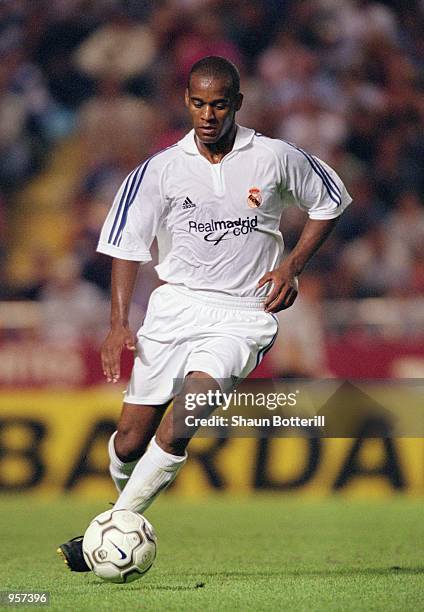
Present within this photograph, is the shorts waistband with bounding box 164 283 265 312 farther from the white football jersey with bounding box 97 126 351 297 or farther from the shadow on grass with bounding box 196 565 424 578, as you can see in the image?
the shadow on grass with bounding box 196 565 424 578

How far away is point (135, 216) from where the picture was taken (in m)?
5.16

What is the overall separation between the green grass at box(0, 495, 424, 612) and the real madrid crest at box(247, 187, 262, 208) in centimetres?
160

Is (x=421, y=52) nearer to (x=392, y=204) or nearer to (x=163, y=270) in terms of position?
(x=392, y=204)

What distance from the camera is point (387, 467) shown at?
9008 millimetres

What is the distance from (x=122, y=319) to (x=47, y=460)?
14.6 feet

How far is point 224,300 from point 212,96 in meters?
0.88

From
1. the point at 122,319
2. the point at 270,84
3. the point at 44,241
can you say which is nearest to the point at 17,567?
the point at 122,319

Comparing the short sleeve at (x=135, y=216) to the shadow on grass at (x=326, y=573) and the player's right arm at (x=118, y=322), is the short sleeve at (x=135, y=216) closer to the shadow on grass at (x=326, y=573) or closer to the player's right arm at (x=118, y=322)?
the player's right arm at (x=118, y=322)

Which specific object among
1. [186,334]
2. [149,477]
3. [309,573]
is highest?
[186,334]

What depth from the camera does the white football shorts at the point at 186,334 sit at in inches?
199

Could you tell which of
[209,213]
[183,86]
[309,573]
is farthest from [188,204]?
[183,86]

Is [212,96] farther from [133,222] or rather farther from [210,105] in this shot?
[133,222]

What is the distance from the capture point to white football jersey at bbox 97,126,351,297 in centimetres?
509

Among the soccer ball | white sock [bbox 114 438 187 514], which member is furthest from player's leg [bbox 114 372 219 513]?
the soccer ball
